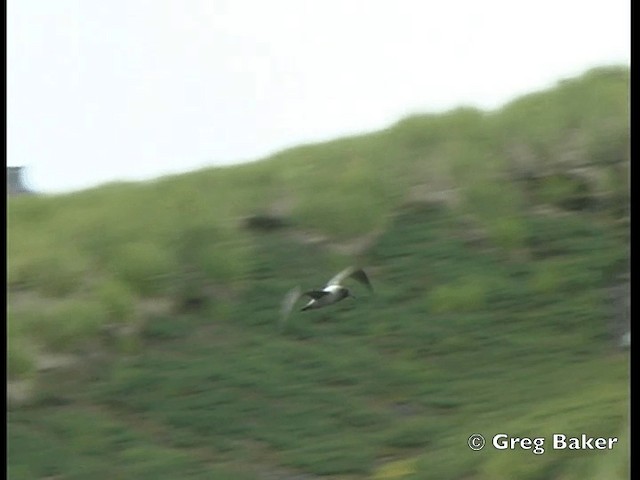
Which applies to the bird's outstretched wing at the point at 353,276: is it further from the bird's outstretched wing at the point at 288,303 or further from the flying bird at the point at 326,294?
the bird's outstretched wing at the point at 288,303

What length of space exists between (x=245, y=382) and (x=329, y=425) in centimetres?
31

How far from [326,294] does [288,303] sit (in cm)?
13

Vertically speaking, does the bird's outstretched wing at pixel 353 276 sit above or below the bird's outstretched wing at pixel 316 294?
above

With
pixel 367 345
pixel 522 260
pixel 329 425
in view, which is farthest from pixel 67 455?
pixel 522 260

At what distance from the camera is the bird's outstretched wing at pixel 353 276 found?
310cm

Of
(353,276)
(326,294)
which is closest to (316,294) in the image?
(326,294)

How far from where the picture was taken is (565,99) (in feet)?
10.8

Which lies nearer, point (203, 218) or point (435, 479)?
point (435, 479)

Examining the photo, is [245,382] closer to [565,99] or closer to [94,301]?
[94,301]

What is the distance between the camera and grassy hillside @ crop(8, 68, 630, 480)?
9.51ft

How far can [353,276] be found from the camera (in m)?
3.11

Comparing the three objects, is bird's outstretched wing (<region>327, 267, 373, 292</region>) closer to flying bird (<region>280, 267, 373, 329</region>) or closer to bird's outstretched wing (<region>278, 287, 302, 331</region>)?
flying bird (<region>280, 267, 373, 329</region>)

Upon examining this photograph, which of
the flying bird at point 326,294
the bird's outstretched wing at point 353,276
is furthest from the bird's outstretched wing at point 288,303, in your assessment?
the bird's outstretched wing at point 353,276

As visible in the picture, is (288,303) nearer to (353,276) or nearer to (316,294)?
(316,294)
